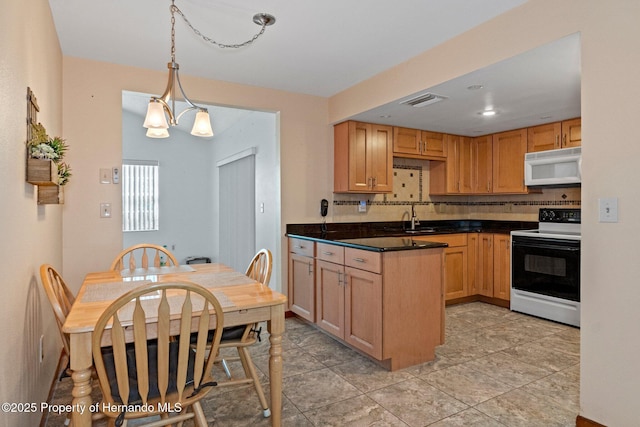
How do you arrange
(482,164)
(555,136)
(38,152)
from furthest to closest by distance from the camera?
1. (482,164)
2. (555,136)
3. (38,152)

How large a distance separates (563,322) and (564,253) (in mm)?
658

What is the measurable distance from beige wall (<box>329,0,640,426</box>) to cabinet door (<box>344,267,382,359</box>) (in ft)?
3.86

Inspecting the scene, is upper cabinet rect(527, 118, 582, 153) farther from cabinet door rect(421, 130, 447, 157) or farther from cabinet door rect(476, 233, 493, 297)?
cabinet door rect(476, 233, 493, 297)

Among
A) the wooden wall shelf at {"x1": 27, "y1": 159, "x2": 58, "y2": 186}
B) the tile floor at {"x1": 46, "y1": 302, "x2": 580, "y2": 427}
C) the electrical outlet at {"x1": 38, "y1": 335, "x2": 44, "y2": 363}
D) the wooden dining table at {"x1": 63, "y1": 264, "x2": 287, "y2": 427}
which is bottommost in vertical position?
the tile floor at {"x1": 46, "y1": 302, "x2": 580, "y2": 427}

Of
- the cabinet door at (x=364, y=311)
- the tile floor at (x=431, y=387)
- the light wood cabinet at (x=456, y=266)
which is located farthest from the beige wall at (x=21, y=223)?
the light wood cabinet at (x=456, y=266)

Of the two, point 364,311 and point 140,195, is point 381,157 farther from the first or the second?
point 140,195

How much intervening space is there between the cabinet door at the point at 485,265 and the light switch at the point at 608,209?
8.44ft

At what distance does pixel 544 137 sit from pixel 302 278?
3.00m

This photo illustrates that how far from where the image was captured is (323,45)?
110 inches

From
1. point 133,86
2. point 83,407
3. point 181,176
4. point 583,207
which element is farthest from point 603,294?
point 181,176

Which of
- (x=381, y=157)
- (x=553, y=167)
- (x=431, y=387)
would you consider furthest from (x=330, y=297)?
(x=553, y=167)

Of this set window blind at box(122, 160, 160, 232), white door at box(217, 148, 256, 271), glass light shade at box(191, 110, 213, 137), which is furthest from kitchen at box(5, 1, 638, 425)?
window blind at box(122, 160, 160, 232)

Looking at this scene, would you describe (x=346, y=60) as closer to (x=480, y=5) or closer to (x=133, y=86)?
(x=480, y=5)

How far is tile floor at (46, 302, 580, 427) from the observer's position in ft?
6.75
